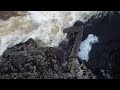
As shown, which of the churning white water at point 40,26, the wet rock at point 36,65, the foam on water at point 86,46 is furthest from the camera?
the churning white water at point 40,26

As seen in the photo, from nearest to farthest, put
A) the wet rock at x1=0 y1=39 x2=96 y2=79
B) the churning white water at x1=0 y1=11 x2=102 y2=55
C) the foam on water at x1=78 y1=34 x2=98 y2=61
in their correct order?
the wet rock at x1=0 y1=39 x2=96 y2=79
the foam on water at x1=78 y1=34 x2=98 y2=61
the churning white water at x1=0 y1=11 x2=102 y2=55

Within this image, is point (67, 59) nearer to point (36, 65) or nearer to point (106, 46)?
point (36, 65)

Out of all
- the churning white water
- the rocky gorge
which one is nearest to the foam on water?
the rocky gorge

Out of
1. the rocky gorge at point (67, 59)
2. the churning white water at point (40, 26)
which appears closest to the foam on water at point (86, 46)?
the rocky gorge at point (67, 59)

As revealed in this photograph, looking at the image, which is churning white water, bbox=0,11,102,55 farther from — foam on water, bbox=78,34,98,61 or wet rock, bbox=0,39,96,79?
foam on water, bbox=78,34,98,61

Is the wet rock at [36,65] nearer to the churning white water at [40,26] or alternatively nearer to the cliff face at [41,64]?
the cliff face at [41,64]
